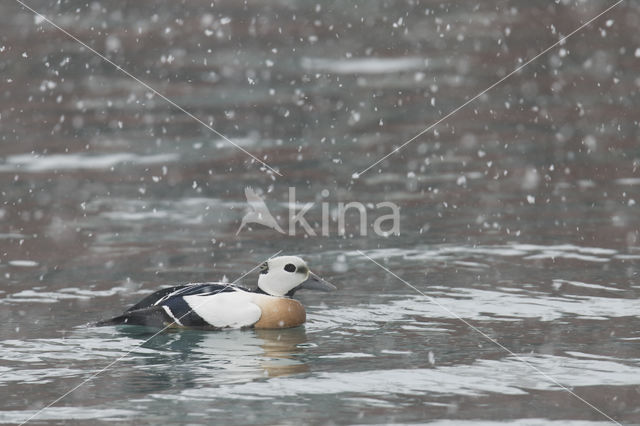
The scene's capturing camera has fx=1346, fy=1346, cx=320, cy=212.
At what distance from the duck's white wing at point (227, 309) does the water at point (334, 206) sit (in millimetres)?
185

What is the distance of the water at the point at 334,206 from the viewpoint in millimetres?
9570

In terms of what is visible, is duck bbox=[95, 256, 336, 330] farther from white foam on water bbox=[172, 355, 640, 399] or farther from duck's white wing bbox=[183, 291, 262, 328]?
white foam on water bbox=[172, 355, 640, 399]

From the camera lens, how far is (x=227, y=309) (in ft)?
36.6

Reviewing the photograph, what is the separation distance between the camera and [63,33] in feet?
82.8

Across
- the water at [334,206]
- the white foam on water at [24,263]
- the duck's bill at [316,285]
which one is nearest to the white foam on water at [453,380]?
the water at [334,206]

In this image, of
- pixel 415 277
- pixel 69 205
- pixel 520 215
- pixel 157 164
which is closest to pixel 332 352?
pixel 415 277

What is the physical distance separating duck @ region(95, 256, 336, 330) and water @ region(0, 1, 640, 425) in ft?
0.47

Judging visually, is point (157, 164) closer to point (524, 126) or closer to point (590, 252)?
point (524, 126)

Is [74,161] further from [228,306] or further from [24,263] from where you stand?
[228,306]

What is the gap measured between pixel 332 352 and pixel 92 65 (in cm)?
1459

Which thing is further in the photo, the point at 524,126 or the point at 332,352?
the point at 524,126

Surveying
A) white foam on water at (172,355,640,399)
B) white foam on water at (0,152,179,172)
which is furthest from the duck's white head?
white foam on water at (0,152,179,172)

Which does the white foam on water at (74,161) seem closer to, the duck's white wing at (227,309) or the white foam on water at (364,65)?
the white foam on water at (364,65)

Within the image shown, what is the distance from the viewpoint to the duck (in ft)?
36.2
